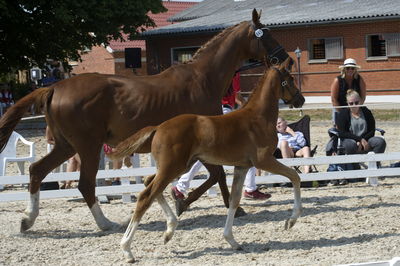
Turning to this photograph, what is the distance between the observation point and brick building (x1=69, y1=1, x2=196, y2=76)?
4510 centimetres

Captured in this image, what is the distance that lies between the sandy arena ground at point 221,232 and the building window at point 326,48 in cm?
2219

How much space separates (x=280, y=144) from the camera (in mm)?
10609

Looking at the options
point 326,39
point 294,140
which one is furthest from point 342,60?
point 294,140

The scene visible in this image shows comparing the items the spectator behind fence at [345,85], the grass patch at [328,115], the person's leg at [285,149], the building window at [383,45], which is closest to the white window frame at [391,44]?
the building window at [383,45]

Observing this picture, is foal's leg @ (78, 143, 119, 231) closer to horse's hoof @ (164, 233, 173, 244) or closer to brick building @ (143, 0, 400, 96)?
horse's hoof @ (164, 233, 173, 244)

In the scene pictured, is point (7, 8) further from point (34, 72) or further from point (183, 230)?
point (183, 230)

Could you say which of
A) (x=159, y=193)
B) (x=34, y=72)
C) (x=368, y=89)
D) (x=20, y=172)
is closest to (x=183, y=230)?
(x=159, y=193)

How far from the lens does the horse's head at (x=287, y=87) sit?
729 centimetres

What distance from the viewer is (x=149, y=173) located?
959cm

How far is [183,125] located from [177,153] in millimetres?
277

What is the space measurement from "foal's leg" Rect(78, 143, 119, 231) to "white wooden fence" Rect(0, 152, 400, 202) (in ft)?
4.99

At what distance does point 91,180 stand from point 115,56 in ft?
125

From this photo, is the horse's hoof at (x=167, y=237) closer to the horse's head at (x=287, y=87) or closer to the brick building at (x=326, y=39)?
the horse's head at (x=287, y=87)

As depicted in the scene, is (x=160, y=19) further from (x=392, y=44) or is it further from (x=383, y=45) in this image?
(x=392, y=44)
